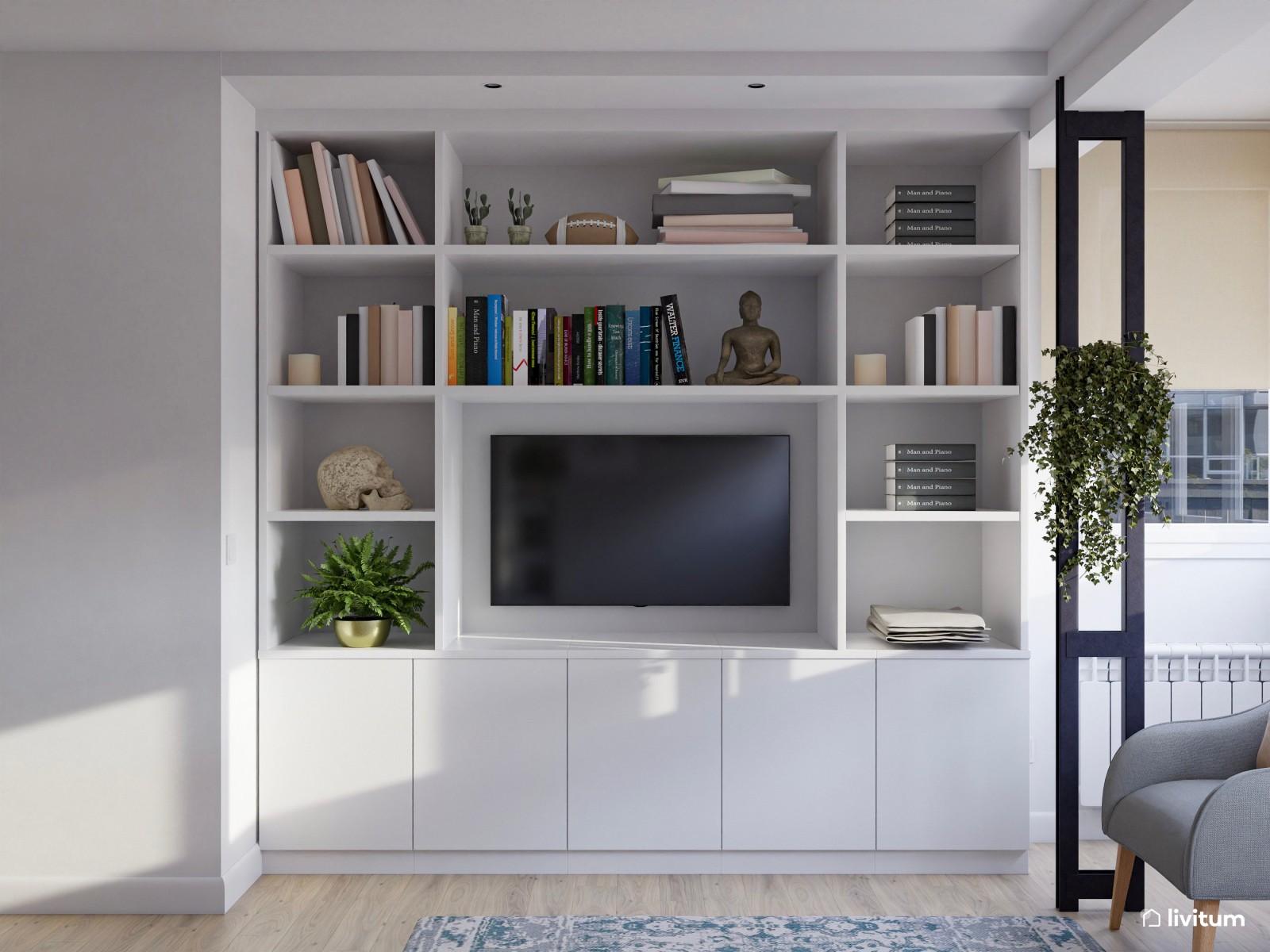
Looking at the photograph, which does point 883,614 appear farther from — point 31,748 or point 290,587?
point 31,748

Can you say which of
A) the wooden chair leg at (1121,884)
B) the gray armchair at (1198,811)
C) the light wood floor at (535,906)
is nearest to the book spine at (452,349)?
the light wood floor at (535,906)

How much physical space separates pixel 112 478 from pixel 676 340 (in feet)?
5.78

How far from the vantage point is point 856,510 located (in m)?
3.23

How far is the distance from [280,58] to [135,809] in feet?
7.37

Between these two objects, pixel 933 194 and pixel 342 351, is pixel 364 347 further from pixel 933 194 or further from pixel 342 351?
pixel 933 194

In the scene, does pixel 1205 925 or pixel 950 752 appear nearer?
pixel 1205 925

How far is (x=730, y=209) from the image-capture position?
10.7 ft

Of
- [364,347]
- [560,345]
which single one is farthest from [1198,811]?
[364,347]

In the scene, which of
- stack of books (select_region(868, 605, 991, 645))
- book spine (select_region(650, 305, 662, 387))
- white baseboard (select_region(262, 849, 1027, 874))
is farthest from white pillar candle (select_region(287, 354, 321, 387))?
stack of books (select_region(868, 605, 991, 645))

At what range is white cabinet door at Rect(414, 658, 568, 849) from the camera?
10.4ft

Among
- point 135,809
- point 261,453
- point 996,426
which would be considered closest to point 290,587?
point 261,453

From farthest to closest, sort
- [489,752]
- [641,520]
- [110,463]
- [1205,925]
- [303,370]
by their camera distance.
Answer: [641,520] → [303,370] → [489,752] → [110,463] → [1205,925]

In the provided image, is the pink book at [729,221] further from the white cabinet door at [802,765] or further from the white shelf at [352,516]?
the white cabinet door at [802,765]

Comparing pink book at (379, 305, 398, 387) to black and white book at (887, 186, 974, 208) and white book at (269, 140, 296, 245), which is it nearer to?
white book at (269, 140, 296, 245)
